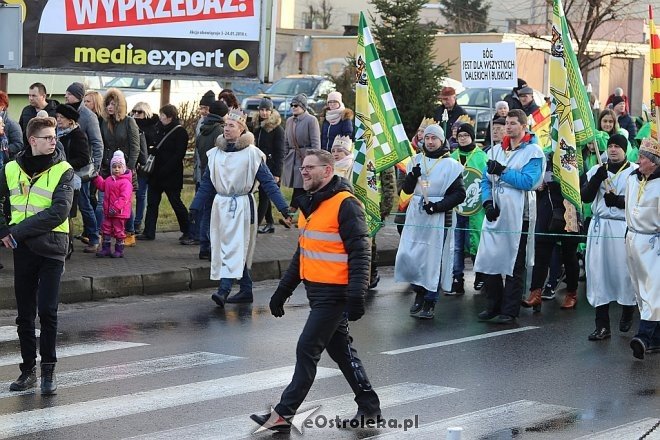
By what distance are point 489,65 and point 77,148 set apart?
15.0ft

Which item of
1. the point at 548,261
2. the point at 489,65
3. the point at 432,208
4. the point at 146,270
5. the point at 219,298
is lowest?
the point at 219,298

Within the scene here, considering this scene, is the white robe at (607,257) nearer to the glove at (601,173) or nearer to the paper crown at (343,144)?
the glove at (601,173)

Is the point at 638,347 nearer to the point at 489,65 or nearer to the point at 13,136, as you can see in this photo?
the point at 489,65

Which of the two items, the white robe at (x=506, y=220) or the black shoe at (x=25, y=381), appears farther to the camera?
the white robe at (x=506, y=220)

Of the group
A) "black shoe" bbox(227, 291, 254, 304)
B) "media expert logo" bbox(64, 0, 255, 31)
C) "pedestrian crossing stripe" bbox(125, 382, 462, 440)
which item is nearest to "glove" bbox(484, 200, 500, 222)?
"black shoe" bbox(227, 291, 254, 304)

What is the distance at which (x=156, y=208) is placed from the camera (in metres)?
16.6

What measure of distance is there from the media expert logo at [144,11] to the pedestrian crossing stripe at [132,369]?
8.97 metres

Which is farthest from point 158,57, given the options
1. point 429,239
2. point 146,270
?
point 429,239

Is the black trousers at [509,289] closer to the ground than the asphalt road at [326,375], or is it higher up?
higher up

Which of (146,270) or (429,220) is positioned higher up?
(429,220)

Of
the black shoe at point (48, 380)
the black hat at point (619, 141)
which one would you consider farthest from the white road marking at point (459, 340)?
the black shoe at point (48, 380)

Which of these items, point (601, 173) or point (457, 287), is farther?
point (457, 287)

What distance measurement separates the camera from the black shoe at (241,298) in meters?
13.3

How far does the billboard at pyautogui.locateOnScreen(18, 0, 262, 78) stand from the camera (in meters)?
18.2
